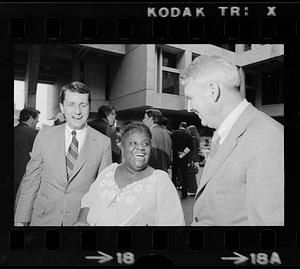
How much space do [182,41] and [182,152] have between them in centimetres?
81

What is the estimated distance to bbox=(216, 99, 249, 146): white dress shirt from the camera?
2729 mm

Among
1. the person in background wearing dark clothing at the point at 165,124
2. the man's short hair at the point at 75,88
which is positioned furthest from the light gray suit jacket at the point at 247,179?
the man's short hair at the point at 75,88

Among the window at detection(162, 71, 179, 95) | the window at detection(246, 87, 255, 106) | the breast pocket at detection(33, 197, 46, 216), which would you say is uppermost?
the window at detection(162, 71, 179, 95)

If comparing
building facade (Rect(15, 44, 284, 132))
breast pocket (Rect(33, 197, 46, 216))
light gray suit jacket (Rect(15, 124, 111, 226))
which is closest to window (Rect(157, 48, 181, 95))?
building facade (Rect(15, 44, 284, 132))

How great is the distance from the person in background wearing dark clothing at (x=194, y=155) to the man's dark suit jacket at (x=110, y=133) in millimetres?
538

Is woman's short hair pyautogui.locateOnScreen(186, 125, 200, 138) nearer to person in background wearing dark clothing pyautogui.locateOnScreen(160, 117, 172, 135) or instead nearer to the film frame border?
person in background wearing dark clothing pyautogui.locateOnScreen(160, 117, 172, 135)

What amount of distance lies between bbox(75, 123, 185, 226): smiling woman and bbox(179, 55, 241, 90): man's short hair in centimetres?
51

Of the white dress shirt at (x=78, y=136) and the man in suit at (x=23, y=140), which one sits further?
the white dress shirt at (x=78, y=136)

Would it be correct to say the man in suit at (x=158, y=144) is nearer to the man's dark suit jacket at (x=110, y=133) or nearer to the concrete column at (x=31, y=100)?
the man's dark suit jacket at (x=110, y=133)

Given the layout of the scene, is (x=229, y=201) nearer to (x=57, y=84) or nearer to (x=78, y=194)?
(x=78, y=194)

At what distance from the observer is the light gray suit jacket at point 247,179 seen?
2596mm

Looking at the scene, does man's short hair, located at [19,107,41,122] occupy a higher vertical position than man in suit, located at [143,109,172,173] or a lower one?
higher

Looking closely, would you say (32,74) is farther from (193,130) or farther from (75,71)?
(193,130)

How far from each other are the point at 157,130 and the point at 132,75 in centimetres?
48
